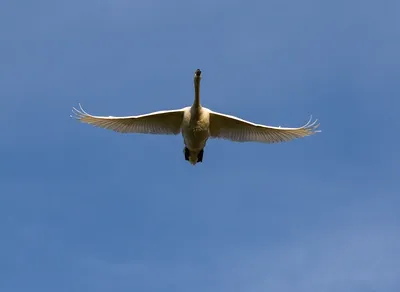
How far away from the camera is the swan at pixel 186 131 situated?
3778 cm

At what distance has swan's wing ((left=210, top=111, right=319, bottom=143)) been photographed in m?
38.6

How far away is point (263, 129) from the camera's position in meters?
38.9

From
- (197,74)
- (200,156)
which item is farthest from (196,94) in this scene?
(200,156)

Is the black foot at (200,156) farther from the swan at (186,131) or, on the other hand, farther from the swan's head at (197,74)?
the swan's head at (197,74)

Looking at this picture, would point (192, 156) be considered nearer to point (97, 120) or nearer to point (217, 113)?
point (217, 113)

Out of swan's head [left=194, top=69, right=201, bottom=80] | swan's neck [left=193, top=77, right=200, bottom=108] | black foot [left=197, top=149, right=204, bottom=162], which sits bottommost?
black foot [left=197, top=149, right=204, bottom=162]

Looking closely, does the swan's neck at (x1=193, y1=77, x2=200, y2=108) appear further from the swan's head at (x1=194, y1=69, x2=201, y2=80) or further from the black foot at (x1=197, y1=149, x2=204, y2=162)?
the black foot at (x1=197, y1=149, x2=204, y2=162)

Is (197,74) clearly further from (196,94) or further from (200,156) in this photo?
(200,156)

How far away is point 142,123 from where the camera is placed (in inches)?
1532

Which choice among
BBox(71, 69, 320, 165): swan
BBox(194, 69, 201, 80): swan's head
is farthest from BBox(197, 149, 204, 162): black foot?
BBox(194, 69, 201, 80): swan's head

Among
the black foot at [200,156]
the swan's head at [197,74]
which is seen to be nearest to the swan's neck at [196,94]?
the swan's head at [197,74]

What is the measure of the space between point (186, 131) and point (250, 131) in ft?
12.3

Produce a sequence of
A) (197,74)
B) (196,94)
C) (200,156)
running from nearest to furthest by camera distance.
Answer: (196,94) < (197,74) < (200,156)

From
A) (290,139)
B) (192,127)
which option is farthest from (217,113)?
(290,139)
